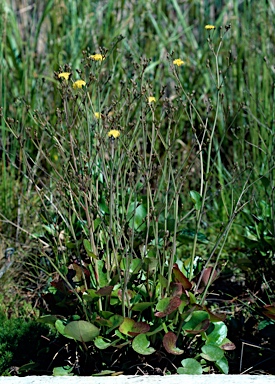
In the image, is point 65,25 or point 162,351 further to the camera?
point 65,25

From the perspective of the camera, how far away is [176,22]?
18.1ft

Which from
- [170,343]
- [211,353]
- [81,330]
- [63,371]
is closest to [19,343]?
[63,371]

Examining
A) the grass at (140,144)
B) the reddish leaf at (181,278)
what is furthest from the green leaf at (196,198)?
the reddish leaf at (181,278)

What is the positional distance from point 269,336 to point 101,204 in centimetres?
95

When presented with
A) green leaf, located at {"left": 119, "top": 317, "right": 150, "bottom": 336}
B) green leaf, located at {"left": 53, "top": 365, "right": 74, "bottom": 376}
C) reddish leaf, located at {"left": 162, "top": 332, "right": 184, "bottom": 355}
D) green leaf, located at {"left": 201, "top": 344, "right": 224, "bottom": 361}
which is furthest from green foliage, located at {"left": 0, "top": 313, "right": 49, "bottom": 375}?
green leaf, located at {"left": 201, "top": 344, "right": 224, "bottom": 361}

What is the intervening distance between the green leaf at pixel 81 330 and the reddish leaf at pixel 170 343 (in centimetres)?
26

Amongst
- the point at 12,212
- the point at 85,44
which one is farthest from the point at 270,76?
the point at 12,212

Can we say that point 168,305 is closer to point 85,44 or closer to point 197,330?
point 197,330

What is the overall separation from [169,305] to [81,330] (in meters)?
0.35

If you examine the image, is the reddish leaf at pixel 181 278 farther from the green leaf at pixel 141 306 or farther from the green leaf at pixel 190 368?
the green leaf at pixel 190 368

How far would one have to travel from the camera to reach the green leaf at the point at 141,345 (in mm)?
2375

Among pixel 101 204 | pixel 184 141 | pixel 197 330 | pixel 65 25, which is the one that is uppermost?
pixel 65 25

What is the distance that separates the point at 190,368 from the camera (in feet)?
7.97

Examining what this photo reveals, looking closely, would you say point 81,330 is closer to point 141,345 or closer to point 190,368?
point 141,345
